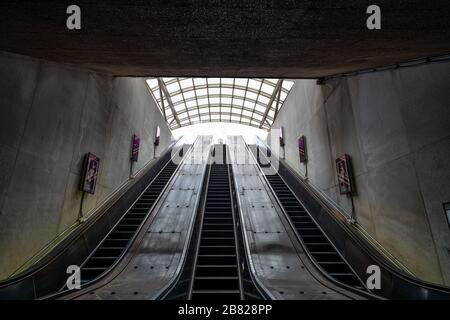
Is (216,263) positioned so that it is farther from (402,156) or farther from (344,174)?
(402,156)

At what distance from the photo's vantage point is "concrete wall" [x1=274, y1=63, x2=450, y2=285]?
3.95m

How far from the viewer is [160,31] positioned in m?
4.17

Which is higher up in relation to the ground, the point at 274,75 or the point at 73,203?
the point at 274,75

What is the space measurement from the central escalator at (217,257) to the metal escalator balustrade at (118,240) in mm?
1834

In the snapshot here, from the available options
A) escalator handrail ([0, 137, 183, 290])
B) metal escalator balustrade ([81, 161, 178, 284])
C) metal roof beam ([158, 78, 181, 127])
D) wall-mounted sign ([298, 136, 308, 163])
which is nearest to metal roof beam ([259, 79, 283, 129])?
wall-mounted sign ([298, 136, 308, 163])

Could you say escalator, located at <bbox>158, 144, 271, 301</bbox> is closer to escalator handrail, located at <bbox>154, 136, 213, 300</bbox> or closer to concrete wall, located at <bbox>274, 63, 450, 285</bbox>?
escalator handrail, located at <bbox>154, 136, 213, 300</bbox>

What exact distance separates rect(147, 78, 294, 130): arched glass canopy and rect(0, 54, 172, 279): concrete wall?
35.3ft

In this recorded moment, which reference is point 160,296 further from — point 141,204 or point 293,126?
point 293,126

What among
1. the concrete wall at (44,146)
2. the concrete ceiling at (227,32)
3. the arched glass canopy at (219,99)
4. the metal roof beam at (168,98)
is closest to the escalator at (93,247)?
the concrete wall at (44,146)

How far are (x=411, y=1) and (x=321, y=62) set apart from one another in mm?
2645

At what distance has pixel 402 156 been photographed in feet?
15.3

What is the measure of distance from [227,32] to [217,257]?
4.66 m

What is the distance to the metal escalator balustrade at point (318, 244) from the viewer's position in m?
4.89

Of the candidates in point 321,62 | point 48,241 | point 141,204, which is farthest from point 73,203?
point 321,62
